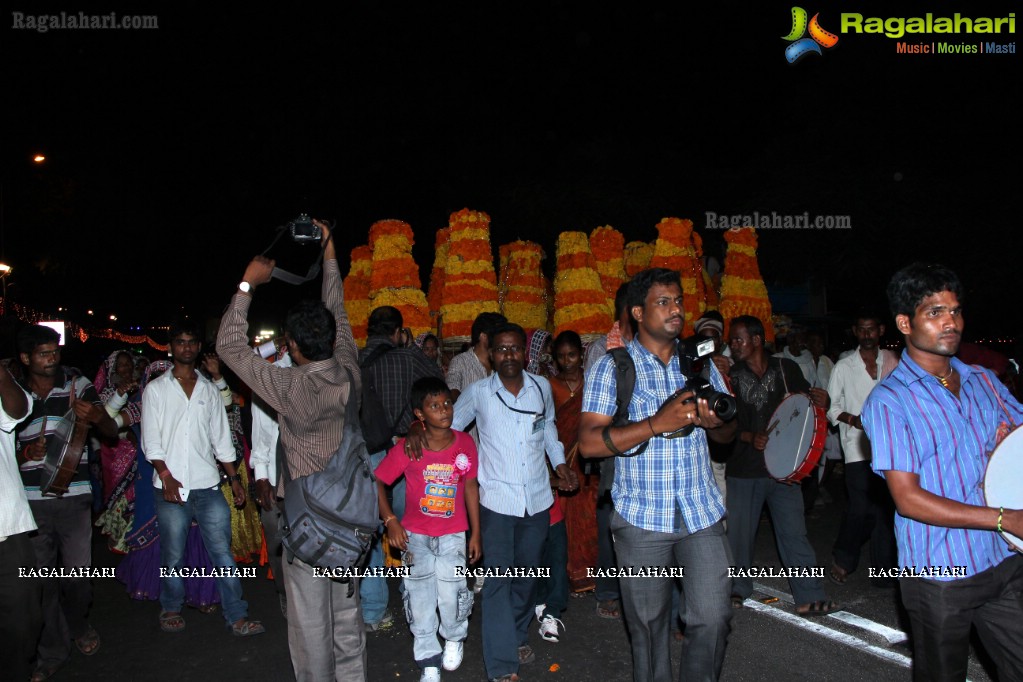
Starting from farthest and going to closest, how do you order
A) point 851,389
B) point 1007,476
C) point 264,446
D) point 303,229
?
point 851,389, point 264,446, point 303,229, point 1007,476

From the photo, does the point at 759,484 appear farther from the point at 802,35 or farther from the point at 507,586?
the point at 802,35

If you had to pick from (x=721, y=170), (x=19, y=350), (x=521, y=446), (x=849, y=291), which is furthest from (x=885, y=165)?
(x=19, y=350)

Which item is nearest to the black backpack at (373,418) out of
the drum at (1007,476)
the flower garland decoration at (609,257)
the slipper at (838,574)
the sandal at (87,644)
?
the sandal at (87,644)

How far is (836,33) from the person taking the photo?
18.6 metres

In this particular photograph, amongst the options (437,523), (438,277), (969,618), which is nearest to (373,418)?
(437,523)

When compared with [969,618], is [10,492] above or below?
above

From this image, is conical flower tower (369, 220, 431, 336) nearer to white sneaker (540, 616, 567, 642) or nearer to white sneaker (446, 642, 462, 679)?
white sneaker (540, 616, 567, 642)

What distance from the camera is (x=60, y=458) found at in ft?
16.4

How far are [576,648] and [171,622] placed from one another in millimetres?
2846

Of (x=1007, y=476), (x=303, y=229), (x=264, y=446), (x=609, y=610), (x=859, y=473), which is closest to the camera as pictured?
(x=1007, y=476)

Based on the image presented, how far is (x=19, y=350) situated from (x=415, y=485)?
246cm

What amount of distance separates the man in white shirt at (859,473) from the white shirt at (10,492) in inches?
211

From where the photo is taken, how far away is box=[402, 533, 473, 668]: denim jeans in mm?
4965

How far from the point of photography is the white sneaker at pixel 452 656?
501 centimetres
